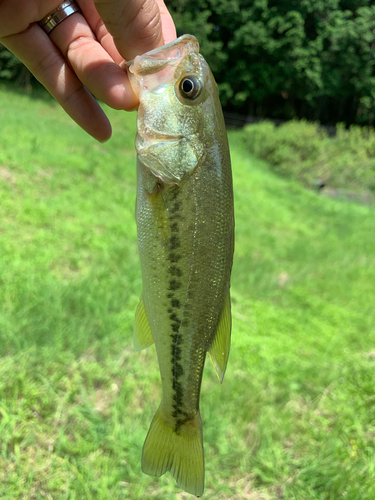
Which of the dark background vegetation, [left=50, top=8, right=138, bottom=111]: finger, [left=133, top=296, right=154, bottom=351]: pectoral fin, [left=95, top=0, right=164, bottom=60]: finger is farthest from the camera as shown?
the dark background vegetation

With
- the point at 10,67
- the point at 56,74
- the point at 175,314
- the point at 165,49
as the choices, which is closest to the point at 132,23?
the point at 165,49

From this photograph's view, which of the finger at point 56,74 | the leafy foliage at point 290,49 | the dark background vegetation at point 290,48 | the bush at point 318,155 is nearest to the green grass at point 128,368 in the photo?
the finger at point 56,74

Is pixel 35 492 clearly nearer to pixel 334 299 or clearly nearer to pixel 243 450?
pixel 243 450

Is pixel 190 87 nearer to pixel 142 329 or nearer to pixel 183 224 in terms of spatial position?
pixel 183 224

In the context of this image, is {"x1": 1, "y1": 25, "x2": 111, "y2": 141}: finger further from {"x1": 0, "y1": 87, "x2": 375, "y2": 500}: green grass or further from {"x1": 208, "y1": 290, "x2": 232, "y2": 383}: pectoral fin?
{"x1": 0, "y1": 87, "x2": 375, "y2": 500}: green grass

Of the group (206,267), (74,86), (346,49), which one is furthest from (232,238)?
(346,49)

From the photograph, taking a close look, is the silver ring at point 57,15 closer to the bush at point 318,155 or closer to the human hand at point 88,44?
the human hand at point 88,44

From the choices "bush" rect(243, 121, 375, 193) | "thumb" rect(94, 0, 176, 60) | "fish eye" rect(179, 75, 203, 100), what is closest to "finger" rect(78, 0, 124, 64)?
"thumb" rect(94, 0, 176, 60)
